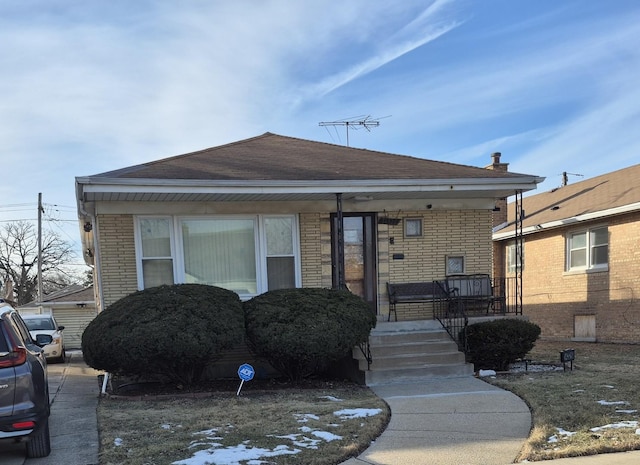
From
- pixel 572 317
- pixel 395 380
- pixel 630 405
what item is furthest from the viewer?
pixel 572 317

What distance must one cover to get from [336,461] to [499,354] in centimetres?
495

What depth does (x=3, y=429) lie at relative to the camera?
4094 mm

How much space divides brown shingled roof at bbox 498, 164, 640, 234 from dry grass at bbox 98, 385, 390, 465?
9.30 m

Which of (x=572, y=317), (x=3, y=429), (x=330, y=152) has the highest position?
(x=330, y=152)

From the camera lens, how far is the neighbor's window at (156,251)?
9.09 meters

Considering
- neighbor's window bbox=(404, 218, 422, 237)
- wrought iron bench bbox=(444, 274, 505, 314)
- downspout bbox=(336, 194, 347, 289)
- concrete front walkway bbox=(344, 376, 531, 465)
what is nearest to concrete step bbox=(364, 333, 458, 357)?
concrete front walkway bbox=(344, 376, 531, 465)

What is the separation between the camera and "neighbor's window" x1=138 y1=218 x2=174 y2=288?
29.8ft

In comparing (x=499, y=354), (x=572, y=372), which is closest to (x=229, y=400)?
(x=499, y=354)

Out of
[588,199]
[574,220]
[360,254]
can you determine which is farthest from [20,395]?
[588,199]

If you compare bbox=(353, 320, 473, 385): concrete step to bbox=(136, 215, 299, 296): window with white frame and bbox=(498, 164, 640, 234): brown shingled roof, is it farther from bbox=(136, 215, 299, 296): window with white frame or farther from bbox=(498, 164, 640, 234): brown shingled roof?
bbox=(498, 164, 640, 234): brown shingled roof

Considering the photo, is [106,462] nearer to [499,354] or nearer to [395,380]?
[395,380]

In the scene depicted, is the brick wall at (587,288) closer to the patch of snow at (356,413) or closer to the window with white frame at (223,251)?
the window with white frame at (223,251)

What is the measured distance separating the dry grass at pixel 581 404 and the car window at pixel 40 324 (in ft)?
46.7

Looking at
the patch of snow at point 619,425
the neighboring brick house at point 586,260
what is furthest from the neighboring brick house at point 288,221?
the patch of snow at point 619,425
